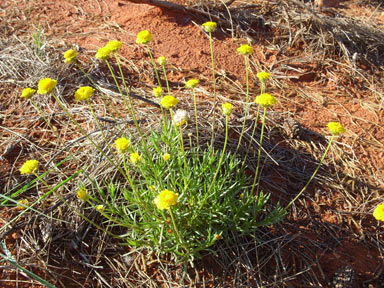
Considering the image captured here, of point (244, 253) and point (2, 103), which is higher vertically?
point (2, 103)

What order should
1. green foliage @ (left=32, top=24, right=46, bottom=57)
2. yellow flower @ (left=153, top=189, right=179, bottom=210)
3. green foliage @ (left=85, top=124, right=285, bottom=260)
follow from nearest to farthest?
1. yellow flower @ (left=153, top=189, right=179, bottom=210)
2. green foliage @ (left=85, top=124, right=285, bottom=260)
3. green foliage @ (left=32, top=24, right=46, bottom=57)

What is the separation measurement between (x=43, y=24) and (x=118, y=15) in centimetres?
105

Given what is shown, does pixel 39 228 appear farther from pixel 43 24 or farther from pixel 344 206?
pixel 43 24

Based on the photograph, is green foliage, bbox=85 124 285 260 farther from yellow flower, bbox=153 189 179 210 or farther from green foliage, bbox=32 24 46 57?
green foliage, bbox=32 24 46 57

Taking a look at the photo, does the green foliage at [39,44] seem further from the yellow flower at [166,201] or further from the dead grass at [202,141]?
the yellow flower at [166,201]

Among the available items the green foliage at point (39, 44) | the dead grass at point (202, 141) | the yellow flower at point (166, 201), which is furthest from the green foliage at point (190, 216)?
the green foliage at point (39, 44)

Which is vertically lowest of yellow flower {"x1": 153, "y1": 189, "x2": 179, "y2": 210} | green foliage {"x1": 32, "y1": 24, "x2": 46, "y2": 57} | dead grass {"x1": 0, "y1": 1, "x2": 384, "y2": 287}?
dead grass {"x1": 0, "y1": 1, "x2": 384, "y2": 287}

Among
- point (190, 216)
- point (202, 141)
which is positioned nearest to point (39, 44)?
point (202, 141)

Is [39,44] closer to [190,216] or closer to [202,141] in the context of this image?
[202,141]

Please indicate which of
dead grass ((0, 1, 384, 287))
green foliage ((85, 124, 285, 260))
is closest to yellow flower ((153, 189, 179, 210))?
green foliage ((85, 124, 285, 260))

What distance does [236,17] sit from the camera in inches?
174

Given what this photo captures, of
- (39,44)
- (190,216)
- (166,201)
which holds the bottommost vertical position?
(190,216)

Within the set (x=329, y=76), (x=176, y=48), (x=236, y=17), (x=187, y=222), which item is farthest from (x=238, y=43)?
(x=187, y=222)

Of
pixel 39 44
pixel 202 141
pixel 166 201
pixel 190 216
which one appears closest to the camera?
pixel 166 201
